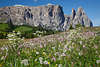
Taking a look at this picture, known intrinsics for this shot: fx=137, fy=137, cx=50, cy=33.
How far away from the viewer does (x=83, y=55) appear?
4703 mm

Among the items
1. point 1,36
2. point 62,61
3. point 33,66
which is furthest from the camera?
point 1,36

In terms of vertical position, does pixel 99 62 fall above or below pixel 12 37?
below

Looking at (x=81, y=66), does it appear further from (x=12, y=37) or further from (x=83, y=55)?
(x=12, y=37)

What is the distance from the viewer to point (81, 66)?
11.2 feet

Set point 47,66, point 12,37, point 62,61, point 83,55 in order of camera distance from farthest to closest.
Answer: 1. point 12,37
2. point 83,55
3. point 62,61
4. point 47,66

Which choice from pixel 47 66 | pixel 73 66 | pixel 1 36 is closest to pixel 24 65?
pixel 47 66

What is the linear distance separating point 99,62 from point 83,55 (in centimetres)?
143

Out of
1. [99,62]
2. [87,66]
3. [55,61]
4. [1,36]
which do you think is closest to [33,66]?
[55,61]

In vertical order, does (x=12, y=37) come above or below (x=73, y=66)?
above

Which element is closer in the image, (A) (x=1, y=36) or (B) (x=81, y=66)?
(B) (x=81, y=66)

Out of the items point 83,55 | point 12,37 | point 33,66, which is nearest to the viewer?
point 33,66

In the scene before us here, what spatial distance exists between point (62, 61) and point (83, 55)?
107 centimetres

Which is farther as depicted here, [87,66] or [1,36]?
[1,36]

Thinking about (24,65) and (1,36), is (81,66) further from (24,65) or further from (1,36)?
(1,36)
